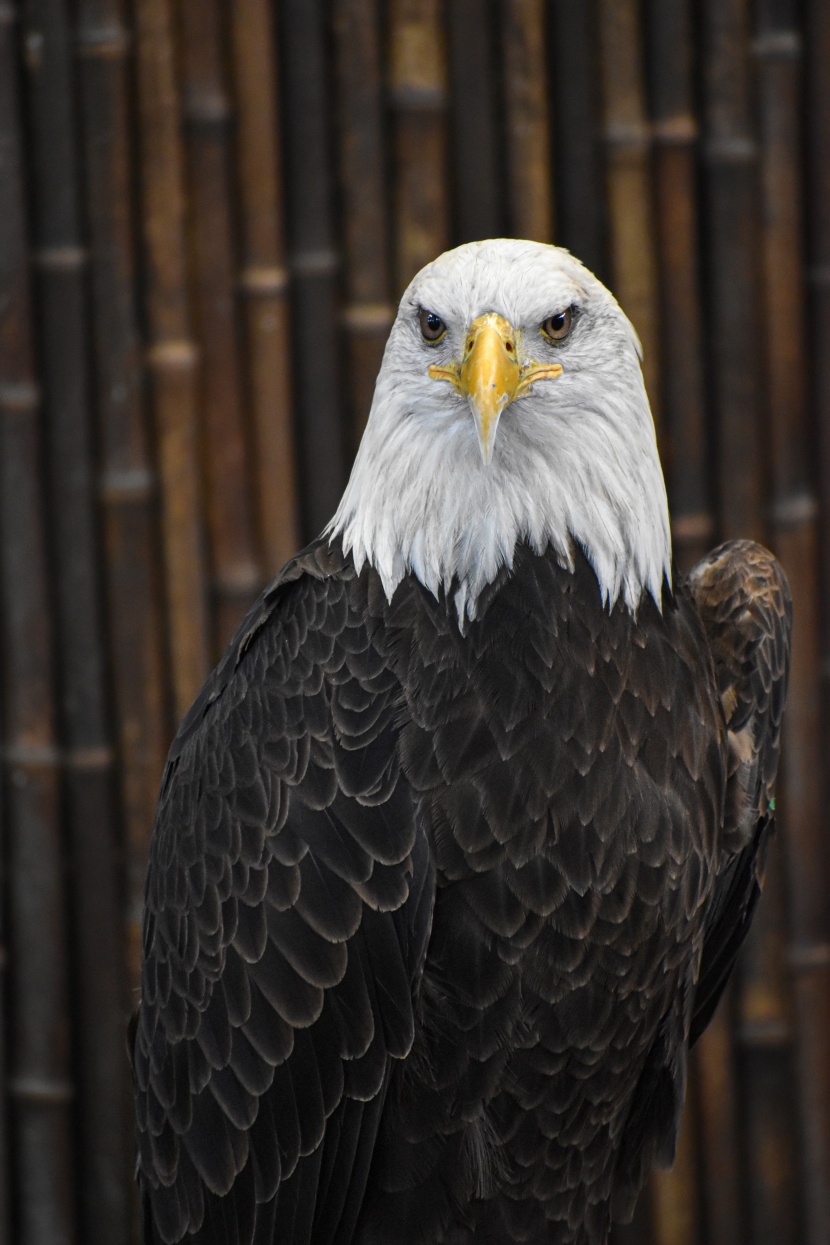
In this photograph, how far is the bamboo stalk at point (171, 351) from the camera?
2.11m

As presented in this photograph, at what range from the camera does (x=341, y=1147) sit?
52.8 inches

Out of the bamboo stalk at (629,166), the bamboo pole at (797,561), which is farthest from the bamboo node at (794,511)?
the bamboo stalk at (629,166)

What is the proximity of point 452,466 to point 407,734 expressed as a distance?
0.87ft

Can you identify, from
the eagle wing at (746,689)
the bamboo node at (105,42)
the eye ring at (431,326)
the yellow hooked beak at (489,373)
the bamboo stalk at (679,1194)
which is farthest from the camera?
the bamboo stalk at (679,1194)

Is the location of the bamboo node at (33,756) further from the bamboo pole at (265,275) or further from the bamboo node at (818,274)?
the bamboo node at (818,274)

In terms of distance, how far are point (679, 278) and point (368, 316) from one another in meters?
0.52

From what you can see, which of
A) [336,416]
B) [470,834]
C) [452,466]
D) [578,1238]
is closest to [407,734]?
[470,834]

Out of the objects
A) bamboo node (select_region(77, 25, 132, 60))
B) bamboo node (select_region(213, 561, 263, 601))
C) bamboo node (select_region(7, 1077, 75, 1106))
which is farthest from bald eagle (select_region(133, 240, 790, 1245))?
bamboo node (select_region(77, 25, 132, 60))

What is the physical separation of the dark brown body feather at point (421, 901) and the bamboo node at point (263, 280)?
887 mm

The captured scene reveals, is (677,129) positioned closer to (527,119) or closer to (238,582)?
(527,119)

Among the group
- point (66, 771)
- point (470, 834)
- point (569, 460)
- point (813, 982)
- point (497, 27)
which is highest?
point (497, 27)

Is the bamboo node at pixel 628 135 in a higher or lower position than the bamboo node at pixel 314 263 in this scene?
higher

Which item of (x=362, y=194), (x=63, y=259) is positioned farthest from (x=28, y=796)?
(x=362, y=194)

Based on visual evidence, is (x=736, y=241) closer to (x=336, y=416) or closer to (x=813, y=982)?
(x=336, y=416)
